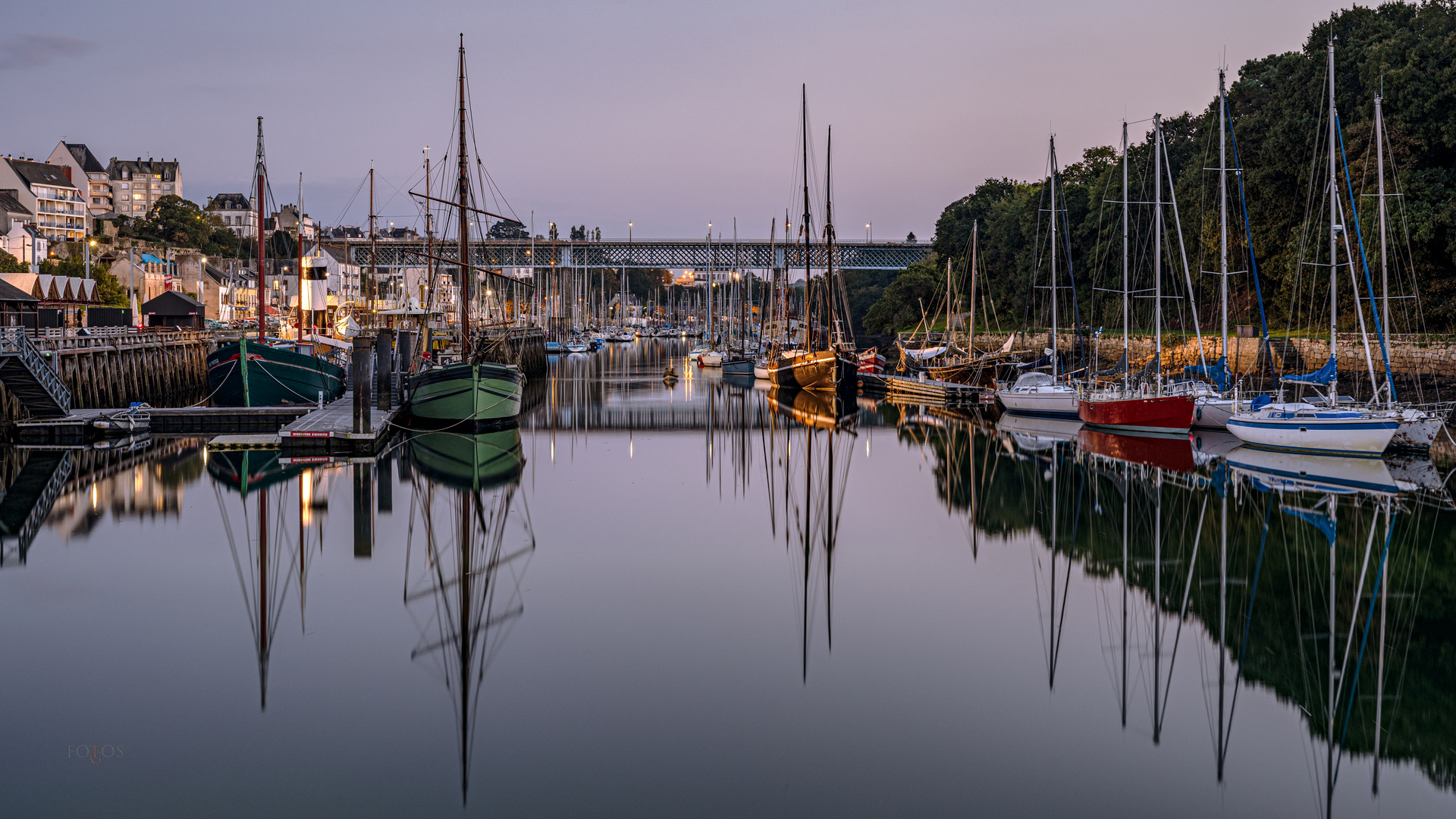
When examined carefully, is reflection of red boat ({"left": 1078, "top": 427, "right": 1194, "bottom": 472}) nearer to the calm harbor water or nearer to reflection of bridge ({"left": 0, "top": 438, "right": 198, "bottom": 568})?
the calm harbor water

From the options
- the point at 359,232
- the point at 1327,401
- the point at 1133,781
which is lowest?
the point at 1133,781

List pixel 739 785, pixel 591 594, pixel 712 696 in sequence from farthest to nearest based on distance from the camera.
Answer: pixel 591 594 < pixel 712 696 < pixel 739 785

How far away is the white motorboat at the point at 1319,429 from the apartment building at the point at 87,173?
438 feet

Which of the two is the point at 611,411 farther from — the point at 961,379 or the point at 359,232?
the point at 359,232

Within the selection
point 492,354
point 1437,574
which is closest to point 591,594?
point 1437,574

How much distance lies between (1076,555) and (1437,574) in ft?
15.7

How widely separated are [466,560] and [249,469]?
10876 millimetres

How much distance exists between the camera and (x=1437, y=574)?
1532cm

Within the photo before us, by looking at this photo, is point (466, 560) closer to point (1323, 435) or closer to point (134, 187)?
point (1323, 435)

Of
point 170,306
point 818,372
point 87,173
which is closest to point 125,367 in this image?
point 170,306

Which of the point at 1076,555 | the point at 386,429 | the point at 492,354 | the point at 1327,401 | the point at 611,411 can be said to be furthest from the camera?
the point at 492,354

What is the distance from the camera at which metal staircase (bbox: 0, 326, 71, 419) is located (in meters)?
28.8

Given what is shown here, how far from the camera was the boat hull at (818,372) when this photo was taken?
50.6m

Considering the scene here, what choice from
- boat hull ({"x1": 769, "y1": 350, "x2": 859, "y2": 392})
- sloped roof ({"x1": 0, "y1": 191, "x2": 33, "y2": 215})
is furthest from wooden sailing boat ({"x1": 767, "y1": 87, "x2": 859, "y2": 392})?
sloped roof ({"x1": 0, "y1": 191, "x2": 33, "y2": 215})
